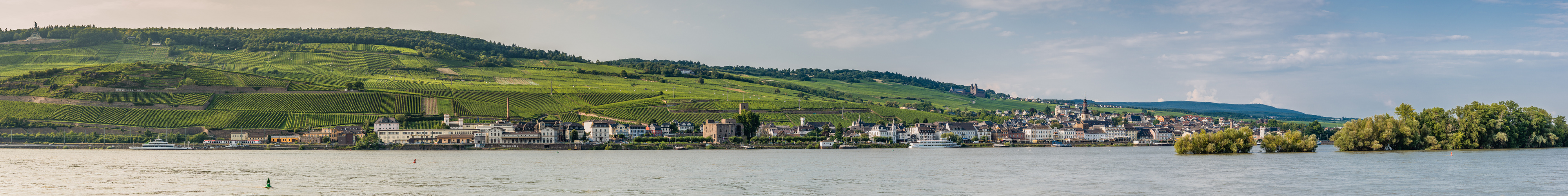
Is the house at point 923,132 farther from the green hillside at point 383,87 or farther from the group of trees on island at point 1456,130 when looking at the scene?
the group of trees on island at point 1456,130

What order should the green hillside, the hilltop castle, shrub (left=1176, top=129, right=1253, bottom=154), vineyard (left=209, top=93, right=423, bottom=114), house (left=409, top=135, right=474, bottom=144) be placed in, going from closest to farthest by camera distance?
shrub (left=1176, top=129, right=1253, bottom=154), house (left=409, top=135, right=474, bottom=144), the green hillside, vineyard (left=209, top=93, right=423, bottom=114), the hilltop castle

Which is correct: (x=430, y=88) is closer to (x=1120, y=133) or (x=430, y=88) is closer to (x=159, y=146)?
(x=159, y=146)

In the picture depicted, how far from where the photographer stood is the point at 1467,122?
212ft

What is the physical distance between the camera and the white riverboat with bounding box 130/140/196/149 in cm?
8350

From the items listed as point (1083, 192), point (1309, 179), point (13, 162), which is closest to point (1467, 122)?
point (1309, 179)

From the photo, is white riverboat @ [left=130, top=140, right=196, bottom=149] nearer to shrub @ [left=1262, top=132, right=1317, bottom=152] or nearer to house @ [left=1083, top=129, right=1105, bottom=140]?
shrub @ [left=1262, top=132, right=1317, bottom=152]

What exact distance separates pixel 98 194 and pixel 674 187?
48.8 ft

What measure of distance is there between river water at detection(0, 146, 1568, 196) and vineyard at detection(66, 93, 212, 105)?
43479 millimetres

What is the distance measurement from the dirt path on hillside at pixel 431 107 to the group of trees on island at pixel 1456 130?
88.7m

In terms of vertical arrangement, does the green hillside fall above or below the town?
above

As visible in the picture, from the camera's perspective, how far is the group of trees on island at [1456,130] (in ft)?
203

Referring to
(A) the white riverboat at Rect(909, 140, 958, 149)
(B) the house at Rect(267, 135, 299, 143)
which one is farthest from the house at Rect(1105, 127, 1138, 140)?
(B) the house at Rect(267, 135, 299, 143)

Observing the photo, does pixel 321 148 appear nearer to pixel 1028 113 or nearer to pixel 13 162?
pixel 13 162

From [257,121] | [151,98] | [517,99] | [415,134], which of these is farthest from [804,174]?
[151,98]
